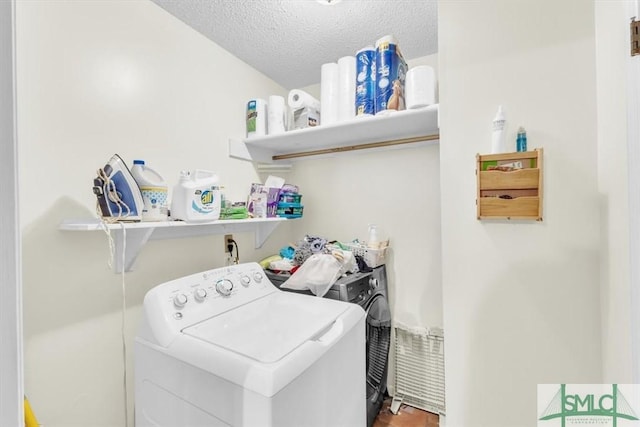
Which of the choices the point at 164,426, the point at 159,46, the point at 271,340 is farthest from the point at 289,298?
the point at 159,46

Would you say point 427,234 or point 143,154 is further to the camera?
point 427,234

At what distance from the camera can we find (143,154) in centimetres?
Answer: 143

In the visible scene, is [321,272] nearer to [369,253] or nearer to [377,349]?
[369,253]

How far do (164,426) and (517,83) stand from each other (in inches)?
73.9

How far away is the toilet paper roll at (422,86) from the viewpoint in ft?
4.59

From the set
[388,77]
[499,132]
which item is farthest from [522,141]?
[388,77]

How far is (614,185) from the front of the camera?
85 cm

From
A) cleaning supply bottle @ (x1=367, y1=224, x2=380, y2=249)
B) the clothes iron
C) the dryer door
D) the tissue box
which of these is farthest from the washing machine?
the clothes iron

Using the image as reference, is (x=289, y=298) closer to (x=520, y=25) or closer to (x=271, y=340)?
A: (x=271, y=340)

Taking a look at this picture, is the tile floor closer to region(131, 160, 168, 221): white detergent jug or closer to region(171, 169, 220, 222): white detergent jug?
region(171, 169, 220, 222): white detergent jug

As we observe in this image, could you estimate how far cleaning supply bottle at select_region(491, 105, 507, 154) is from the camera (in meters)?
1.04

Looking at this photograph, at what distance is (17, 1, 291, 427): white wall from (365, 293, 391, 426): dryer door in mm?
1163

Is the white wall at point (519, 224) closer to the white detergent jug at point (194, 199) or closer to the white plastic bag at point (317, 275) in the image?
the white plastic bag at point (317, 275)

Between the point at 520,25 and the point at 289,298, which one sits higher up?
the point at 520,25
